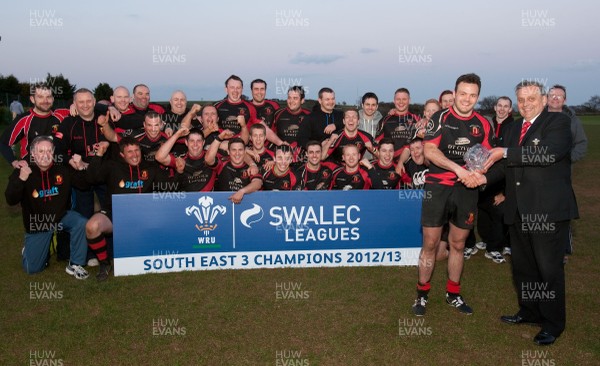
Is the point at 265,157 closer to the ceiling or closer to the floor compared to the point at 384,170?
closer to the ceiling

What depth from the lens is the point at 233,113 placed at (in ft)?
30.8

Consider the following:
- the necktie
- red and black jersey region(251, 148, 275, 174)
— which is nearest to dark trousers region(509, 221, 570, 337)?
the necktie

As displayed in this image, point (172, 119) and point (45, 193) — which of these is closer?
point (45, 193)

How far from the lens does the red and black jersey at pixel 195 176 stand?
793cm

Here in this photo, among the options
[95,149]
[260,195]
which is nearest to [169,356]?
[260,195]

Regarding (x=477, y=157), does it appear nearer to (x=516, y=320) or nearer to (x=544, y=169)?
(x=544, y=169)

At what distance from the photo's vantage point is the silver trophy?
211 inches

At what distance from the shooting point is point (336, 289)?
677cm

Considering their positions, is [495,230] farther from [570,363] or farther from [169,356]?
[169,356]

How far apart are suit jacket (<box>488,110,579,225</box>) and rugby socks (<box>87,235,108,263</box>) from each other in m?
5.66

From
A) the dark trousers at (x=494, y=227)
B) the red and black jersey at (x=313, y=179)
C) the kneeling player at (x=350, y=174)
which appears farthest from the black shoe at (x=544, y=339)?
the red and black jersey at (x=313, y=179)

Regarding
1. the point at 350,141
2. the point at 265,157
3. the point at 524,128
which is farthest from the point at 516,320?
the point at 265,157

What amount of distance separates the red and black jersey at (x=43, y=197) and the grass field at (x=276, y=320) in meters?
0.79

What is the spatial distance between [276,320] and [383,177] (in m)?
3.57
